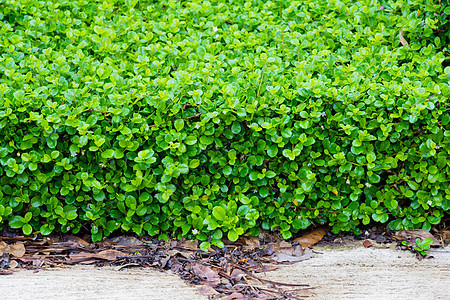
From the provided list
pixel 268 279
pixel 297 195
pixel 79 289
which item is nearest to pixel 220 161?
pixel 297 195

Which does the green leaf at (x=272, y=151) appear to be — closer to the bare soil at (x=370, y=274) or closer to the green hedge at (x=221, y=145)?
the green hedge at (x=221, y=145)

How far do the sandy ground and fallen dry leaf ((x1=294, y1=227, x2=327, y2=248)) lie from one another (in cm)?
15

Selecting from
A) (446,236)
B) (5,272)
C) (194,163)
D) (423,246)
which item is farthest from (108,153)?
(446,236)

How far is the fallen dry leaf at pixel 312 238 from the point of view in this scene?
311 cm

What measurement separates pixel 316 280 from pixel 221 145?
99cm

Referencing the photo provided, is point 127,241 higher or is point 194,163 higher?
point 194,163

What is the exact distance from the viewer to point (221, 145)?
288 cm

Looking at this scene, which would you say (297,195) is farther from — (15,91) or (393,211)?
(15,91)

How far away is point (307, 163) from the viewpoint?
2.98 meters

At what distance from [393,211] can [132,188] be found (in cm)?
174

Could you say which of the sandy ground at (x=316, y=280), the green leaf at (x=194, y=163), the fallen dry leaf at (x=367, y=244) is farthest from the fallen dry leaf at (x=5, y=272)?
the fallen dry leaf at (x=367, y=244)

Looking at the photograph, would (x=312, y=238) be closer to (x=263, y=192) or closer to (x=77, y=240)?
(x=263, y=192)

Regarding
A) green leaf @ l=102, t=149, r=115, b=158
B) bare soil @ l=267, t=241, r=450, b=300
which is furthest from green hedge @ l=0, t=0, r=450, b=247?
bare soil @ l=267, t=241, r=450, b=300

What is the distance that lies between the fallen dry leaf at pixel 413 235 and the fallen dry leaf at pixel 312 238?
492mm
